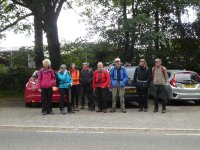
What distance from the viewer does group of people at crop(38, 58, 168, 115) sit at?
604 inches

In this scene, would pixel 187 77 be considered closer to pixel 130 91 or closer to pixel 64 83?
pixel 130 91

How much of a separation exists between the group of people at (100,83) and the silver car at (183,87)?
1829 millimetres

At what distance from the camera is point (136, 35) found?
77.6 feet

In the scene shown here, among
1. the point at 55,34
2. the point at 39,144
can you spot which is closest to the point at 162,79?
the point at 39,144

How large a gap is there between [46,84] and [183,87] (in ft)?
19.6

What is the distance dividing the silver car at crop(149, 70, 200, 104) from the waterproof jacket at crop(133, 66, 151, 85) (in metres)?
2.46

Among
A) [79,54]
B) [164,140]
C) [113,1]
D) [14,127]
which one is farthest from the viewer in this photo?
[79,54]

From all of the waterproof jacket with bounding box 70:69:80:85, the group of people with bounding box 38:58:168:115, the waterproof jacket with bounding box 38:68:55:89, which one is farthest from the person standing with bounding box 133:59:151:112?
the waterproof jacket with bounding box 38:68:55:89

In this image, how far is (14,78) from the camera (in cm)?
2519

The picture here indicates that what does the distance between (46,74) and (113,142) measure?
19.9ft

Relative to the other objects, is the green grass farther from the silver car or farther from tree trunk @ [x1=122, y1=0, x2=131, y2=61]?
the silver car

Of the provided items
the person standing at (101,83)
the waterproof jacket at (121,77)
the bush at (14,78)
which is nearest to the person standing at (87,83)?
the person standing at (101,83)

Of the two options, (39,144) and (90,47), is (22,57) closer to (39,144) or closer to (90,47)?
(90,47)

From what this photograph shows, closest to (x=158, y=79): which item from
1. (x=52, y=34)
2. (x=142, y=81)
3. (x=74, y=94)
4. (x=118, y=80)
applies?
(x=142, y=81)
